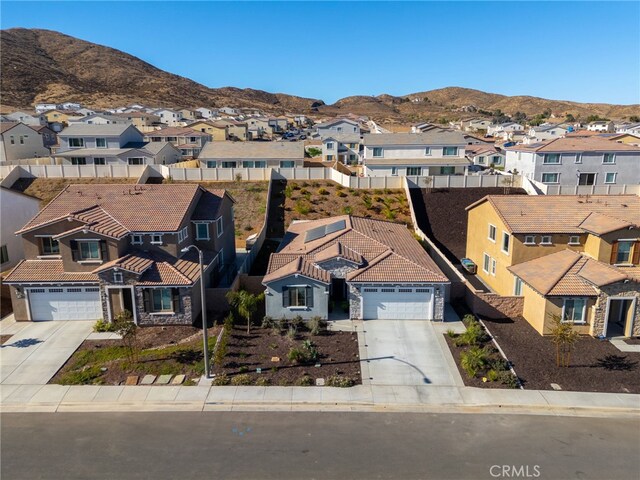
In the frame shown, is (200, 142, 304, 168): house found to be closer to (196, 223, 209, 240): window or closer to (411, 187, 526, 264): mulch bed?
(411, 187, 526, 264): mulch bed

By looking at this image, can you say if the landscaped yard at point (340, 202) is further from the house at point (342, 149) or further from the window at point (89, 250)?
the window at point (89, 250)

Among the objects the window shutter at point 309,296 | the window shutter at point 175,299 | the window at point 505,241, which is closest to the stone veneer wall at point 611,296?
the window at point 505,241

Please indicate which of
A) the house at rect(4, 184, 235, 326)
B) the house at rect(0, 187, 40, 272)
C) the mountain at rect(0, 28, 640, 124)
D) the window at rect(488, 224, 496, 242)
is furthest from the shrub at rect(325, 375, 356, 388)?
the mountain at rect(0, 28, 640, 124)

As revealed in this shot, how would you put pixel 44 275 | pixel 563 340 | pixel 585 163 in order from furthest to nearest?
pixel 585 163 → pixel 44 275 → pixel 563 340

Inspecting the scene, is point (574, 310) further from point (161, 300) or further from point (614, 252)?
point (161, 300)

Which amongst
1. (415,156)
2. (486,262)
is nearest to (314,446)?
(486,262)

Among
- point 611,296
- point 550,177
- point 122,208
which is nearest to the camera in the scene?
point 611,296

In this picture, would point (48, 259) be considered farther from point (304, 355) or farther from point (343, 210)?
point (343, 210)
